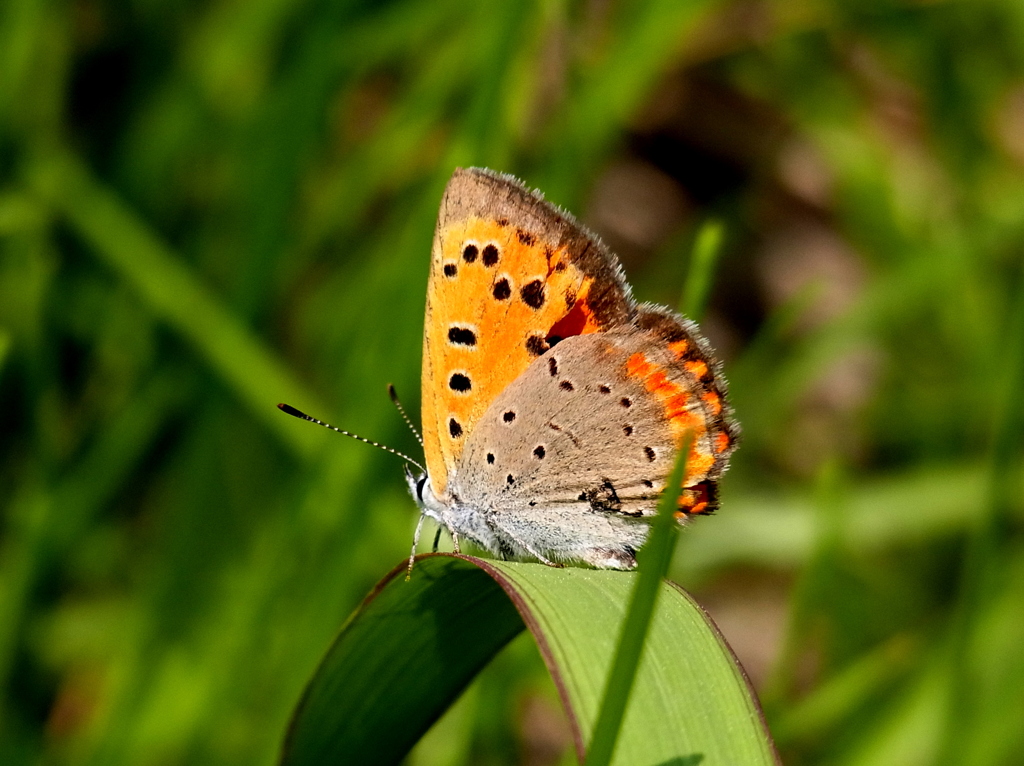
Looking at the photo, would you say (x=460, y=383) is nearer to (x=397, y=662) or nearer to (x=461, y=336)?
(x=461, y=336)

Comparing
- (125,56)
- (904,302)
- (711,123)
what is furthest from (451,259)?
(711,123)

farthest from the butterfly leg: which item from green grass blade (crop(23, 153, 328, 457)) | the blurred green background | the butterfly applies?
green grass blade (crop(23, 153, 328, 457))

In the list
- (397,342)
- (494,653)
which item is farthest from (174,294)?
(494,653)

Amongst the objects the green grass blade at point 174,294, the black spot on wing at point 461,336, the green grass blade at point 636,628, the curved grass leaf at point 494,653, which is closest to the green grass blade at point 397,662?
the curved grass leaf at point 494,653

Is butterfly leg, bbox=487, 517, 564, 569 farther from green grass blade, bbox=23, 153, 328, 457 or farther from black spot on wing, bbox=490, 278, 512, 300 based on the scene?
green grass blade, bbox=23, 153, 328, 457

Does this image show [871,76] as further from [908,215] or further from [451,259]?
[451,259]

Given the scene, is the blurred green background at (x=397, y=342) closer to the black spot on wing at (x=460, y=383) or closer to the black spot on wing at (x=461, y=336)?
the black spot on wing at (x=460, y=383)
